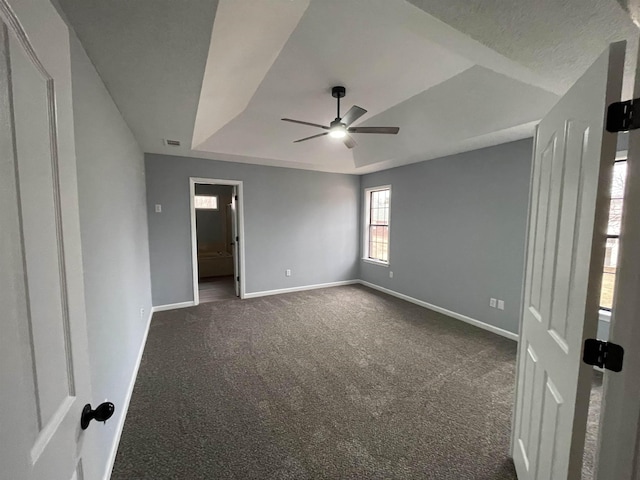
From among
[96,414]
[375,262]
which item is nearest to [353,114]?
[96,414]

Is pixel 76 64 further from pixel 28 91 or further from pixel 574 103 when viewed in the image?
pixel 574 103

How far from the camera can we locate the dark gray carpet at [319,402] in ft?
5.45

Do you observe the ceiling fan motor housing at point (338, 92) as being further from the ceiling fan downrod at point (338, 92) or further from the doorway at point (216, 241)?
the doorway at point (216, 241)

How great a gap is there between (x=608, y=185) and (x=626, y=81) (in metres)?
1.50

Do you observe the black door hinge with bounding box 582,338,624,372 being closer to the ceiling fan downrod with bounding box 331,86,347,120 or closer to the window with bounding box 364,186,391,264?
the ceiling fan downrod with bounding box 331,86,347,120

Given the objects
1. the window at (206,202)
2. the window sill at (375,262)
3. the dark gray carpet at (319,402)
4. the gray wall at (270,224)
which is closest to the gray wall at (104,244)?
the dark gray carpet at (319,402)

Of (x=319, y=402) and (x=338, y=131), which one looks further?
(x=338, y=131)

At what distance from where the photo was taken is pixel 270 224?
5.00 m

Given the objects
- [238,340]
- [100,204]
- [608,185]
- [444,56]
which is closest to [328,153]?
[444,56]

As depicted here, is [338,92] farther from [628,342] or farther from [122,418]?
[122,418]

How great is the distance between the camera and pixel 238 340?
3240 millimetres

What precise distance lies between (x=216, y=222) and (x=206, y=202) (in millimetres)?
595

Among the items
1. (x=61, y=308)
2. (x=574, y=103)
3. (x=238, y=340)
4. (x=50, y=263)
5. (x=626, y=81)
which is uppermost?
(x=626, y=81)

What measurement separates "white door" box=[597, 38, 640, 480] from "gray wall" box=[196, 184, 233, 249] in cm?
745
